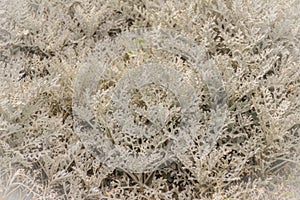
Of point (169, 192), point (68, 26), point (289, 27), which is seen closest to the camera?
point (169, 192)

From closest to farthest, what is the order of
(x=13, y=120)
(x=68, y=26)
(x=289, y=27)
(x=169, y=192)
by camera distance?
(x=169, y=192) < (x=13, y=120) < (x=289, y=27) < (x=68, y=26)

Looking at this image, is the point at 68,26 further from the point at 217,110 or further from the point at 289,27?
the point at 289,27

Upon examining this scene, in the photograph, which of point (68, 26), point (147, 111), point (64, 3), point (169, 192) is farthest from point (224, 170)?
point (64, 3)

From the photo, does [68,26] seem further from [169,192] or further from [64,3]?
[169,192]

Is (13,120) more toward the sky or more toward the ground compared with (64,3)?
more toward the ground

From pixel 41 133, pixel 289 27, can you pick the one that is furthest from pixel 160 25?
pixel 41 133

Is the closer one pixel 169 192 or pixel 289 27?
pixel 169 192

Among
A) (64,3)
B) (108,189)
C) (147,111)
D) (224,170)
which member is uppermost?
(64,3)
